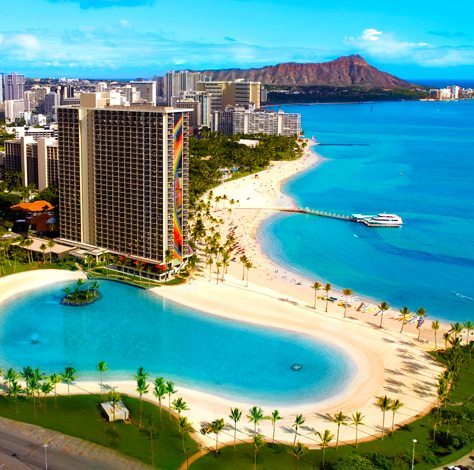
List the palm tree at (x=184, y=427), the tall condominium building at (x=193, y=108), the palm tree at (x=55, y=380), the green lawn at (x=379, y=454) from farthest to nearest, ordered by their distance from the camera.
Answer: the tall condominium building at (x=193, y=108), the palm tree at (x=55, y=380), the palm tree at (x=184, y=427), the green lawn at (x=379, y=454)

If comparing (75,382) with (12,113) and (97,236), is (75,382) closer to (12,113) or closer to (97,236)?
(97,236)

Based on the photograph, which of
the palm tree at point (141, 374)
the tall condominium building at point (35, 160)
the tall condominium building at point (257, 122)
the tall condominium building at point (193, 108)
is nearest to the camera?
the palm tree at point (141, 374)

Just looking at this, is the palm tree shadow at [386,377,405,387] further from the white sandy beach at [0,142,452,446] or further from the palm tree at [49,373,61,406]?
the palm tree at [49,373,61,406]

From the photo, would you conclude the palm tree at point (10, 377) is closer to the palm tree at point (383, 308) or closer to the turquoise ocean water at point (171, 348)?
the turquoise ocean water at point (171, 348)

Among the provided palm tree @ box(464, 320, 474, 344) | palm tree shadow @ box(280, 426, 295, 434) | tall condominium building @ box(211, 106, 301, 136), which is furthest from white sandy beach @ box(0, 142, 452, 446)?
tall condominium building @ box(211, 106, 301, 136)

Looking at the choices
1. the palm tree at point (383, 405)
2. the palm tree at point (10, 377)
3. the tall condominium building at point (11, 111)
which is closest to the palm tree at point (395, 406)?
the palm tree at point (383, 405)

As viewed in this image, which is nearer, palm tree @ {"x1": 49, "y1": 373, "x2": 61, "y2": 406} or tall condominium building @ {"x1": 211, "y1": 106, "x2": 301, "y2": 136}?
palm tree @ {"x1": 49, "y1": 373, "x2": 61, "y2": 406}
